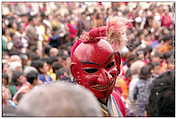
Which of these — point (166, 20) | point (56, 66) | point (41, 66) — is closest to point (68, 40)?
point (166, 20)

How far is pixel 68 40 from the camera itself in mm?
14039

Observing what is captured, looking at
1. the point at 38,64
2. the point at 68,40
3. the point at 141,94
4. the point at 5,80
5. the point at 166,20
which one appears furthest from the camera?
the point at 166,20

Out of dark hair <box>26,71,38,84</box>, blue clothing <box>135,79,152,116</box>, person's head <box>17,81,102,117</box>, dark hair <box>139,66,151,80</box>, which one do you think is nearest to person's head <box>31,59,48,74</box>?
dark hair <box>26,71,38,84</box>

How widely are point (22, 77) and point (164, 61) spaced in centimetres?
258

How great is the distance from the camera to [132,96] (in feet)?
22.5

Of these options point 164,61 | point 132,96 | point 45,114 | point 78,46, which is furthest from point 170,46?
point 45,114

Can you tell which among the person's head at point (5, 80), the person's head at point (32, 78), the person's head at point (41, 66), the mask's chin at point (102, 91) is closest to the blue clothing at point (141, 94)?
the person's head at point (32, 78)

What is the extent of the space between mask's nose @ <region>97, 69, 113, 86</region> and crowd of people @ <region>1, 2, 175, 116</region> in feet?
9.67

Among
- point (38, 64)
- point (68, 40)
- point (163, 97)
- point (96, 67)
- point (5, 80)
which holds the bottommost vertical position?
point (68, 40)

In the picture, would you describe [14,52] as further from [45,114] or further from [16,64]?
[45,114]

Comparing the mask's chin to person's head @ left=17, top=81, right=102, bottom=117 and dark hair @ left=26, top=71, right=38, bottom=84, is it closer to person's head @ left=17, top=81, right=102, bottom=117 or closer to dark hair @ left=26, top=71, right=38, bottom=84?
person's head @ left=17, top=81, right=102, bottom=117

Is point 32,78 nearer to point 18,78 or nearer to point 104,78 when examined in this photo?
point 18,78

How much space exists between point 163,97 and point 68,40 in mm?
9678

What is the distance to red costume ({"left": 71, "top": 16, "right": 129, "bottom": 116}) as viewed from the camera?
129 inches
